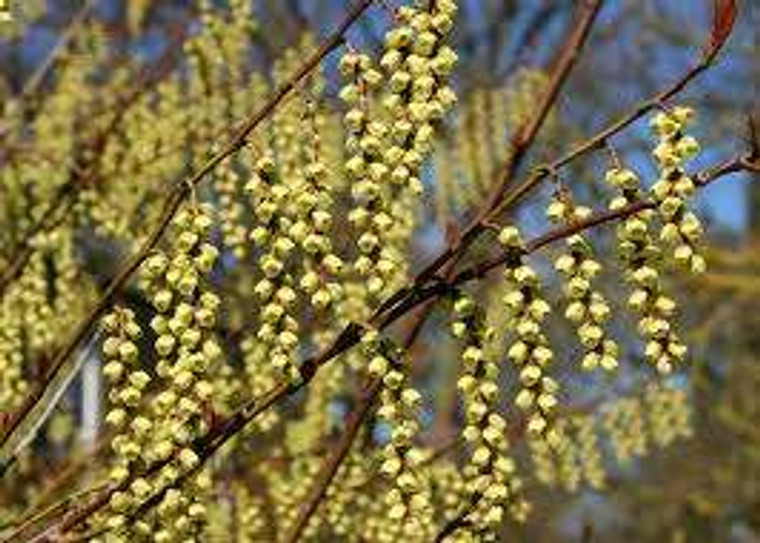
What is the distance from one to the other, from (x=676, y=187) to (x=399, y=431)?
43cm

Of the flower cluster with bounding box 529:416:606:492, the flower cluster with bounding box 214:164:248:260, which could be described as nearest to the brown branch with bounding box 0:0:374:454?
the flower cluster with bounding box 214:164:248:260

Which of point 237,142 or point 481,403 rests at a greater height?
point 237,142

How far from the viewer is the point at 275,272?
5.90 ft

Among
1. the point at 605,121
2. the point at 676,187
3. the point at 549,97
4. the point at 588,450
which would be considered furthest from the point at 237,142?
the point at 605,121

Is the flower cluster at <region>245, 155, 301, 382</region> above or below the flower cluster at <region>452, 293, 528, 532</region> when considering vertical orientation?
above

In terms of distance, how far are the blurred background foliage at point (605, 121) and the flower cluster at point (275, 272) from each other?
257 centimetres

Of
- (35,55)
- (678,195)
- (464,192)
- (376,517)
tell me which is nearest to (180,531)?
(678,195)

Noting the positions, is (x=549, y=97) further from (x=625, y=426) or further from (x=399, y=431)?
(x=625, y=426)

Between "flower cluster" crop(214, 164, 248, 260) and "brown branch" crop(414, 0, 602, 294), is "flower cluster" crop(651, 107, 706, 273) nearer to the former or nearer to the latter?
"brown branch" crop(414, 0, 602, 294)

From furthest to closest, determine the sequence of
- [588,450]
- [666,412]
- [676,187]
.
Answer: [666,412], [588,450], [676,187]

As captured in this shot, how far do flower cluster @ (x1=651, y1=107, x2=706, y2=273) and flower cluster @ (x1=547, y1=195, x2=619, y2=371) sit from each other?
0.10 m

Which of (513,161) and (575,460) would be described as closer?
(513,161)

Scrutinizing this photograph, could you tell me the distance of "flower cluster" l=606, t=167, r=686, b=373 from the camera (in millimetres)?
1719

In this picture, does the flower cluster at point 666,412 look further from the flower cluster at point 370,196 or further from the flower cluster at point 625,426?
the flower cluster at point 370,196
